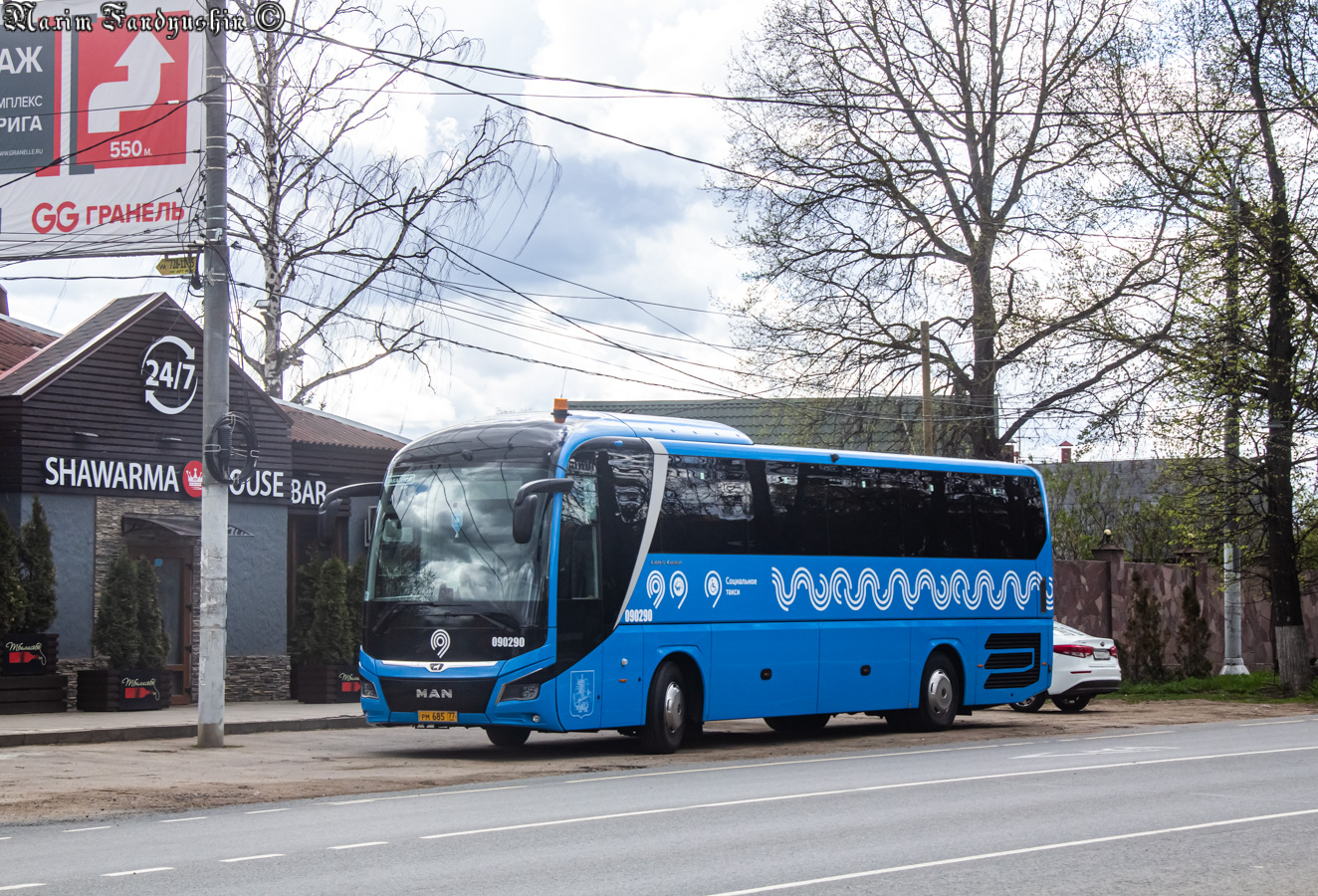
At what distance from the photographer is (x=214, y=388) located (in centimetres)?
1784

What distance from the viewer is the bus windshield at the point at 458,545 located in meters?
16.0

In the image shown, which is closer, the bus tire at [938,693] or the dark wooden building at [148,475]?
the bus tire at [938,693]

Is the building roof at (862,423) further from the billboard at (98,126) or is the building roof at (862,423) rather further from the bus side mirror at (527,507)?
the bus side mirror at (527,507)

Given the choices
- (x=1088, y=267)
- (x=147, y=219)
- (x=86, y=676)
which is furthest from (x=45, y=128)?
(x=1088, y=267)

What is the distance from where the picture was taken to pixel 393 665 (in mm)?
16391

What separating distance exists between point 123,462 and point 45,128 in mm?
5876

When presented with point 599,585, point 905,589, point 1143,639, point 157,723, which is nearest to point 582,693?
point 599,585

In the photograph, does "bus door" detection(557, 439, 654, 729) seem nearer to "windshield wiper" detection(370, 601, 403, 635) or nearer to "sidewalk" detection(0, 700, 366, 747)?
"windshield wiper" detection(370, 601, 403, 635)

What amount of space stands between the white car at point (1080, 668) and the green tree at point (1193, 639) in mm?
6850

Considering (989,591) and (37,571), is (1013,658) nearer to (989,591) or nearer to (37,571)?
(989,591)

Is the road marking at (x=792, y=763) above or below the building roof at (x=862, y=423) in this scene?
below

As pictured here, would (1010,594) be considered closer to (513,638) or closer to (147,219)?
(513,638)

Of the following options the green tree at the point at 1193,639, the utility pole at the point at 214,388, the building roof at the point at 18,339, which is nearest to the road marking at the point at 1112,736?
the utility pole at the point at 214,388

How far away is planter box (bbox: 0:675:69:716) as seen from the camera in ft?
70.5
